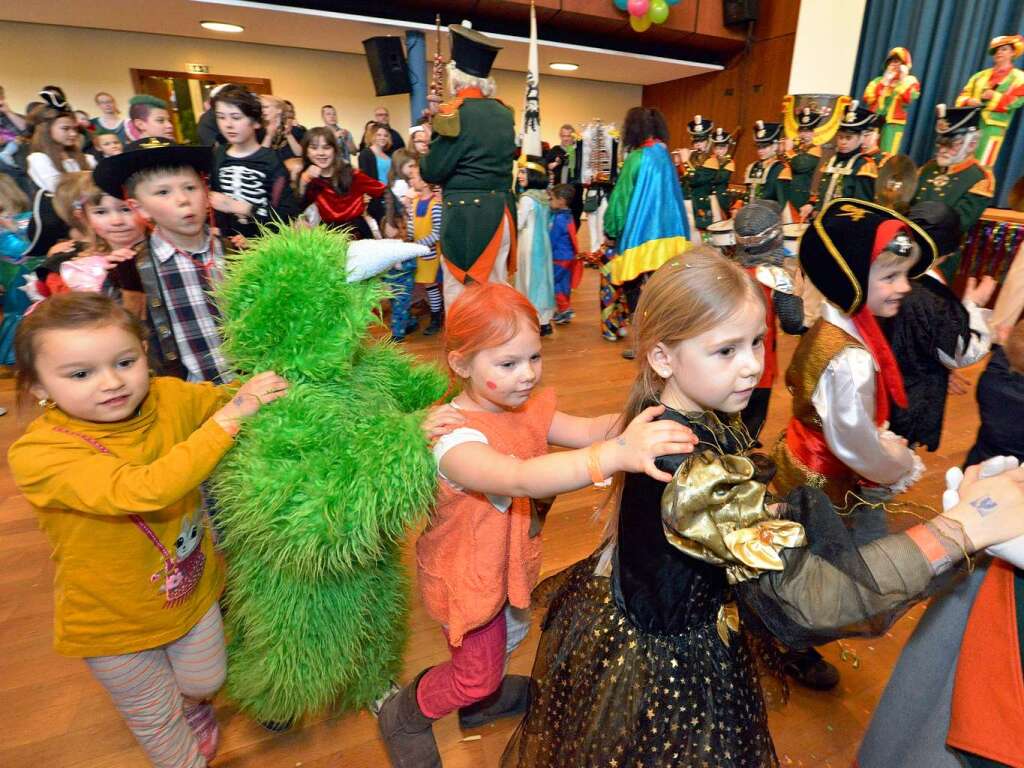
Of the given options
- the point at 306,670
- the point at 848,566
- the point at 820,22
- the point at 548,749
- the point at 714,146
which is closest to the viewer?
the point at 848,566

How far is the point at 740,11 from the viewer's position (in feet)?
29.7

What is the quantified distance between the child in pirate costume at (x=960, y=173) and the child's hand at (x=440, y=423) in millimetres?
5119

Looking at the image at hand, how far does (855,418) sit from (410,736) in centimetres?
137

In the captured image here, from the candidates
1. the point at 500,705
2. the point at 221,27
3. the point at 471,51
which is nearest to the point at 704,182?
the point at 471,51

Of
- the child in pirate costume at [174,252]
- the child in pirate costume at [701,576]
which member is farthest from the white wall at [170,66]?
the child in pirate costume at [701,576]

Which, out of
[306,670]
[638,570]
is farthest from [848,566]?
[306,670]

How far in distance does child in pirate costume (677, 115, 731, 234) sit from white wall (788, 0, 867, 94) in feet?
12.2

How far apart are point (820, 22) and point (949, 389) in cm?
914

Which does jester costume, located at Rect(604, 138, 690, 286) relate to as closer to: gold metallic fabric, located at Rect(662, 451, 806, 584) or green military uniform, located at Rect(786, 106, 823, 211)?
green military uniform, located at Rect(786, 106, 823, 211)

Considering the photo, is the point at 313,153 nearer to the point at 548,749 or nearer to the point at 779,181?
the point at 548,749

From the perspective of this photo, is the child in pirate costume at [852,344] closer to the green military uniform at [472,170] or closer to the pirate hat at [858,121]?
the green military uniform at [472,170]

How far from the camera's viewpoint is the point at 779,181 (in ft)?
20.2

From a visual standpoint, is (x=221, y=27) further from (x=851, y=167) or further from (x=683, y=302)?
(x=683, y=302)

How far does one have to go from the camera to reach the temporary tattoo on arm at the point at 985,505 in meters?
0.86
